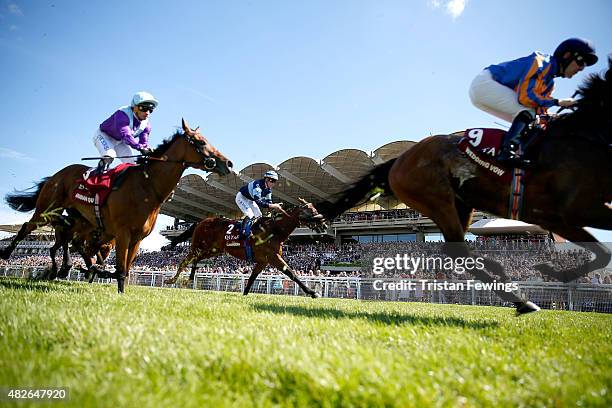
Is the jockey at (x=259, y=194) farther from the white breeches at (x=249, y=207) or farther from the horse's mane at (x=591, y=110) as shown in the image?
the horse's mane at (x=591, y=110)

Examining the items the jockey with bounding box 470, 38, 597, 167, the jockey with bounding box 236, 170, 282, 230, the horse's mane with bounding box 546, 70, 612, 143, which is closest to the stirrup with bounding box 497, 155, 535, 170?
the jockey with bounding box 470, 38, 597, 167

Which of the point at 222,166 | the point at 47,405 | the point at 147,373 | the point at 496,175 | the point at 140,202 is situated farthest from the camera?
the point at 222,166

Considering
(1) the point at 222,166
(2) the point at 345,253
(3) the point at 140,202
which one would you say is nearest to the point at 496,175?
(1) the point at 222,166

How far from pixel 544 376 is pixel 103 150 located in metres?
6.42

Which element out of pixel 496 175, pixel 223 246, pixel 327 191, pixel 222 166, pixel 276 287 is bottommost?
pixel 276 287

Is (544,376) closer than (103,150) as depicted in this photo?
Yes

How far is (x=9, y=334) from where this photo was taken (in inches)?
74.1

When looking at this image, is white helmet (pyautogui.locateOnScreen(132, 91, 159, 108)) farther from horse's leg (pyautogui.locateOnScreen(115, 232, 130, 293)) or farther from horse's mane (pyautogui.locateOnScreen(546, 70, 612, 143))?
horse's mane (pyautogui.locateOnScreen(546, 70, 612, 143))

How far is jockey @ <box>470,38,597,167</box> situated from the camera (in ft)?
13.2

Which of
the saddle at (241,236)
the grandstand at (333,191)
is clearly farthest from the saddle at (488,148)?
the grandstand at (333,191)

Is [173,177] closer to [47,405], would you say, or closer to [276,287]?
[47,405]

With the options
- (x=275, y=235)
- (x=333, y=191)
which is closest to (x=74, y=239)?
(x=275, y=235)

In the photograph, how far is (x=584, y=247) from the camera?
3953mm

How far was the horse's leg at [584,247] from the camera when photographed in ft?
12.6
